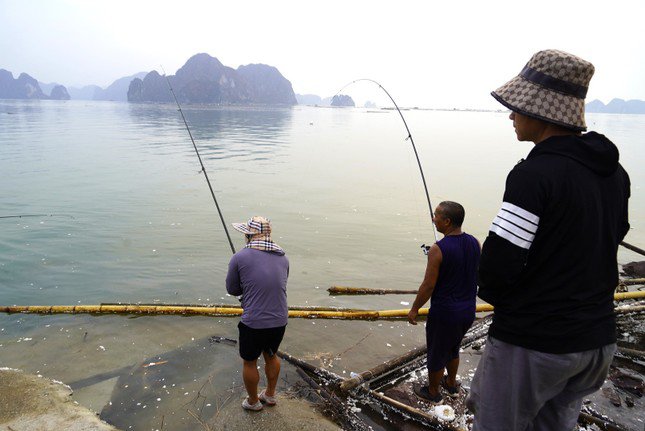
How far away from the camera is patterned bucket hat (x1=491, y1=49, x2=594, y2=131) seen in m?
1.96

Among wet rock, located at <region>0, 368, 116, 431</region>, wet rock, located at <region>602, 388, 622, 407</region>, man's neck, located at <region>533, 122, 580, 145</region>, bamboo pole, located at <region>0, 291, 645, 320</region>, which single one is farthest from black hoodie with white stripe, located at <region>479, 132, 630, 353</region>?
bamboo pole, located at <region>0, 291, 645, 320</region>

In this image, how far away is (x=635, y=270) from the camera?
10289 millimetres

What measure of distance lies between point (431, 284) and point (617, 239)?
1897mm

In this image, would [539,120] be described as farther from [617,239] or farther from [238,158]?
[238,158]

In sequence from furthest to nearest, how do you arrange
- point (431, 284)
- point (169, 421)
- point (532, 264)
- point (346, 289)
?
1. point (346, 289)
2. point (169, 421)
3. point (431, 284)
4. point (532, 264)

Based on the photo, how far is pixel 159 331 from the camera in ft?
23.4

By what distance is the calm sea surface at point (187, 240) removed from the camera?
6727 millimetres

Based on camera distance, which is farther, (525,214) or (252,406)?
(252,406)

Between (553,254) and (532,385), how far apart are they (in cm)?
71

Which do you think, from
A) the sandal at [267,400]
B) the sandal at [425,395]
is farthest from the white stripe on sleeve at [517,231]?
the sandal at [267,400]

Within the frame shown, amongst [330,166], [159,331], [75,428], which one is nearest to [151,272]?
[159,331]

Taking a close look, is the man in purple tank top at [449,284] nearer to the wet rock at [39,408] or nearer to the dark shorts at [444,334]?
the dark shorts at [444,334]

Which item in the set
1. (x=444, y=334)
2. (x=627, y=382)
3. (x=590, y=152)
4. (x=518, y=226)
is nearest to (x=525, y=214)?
(x=518, y=226)

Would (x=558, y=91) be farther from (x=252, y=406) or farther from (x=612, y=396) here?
(x=612, y=396)
